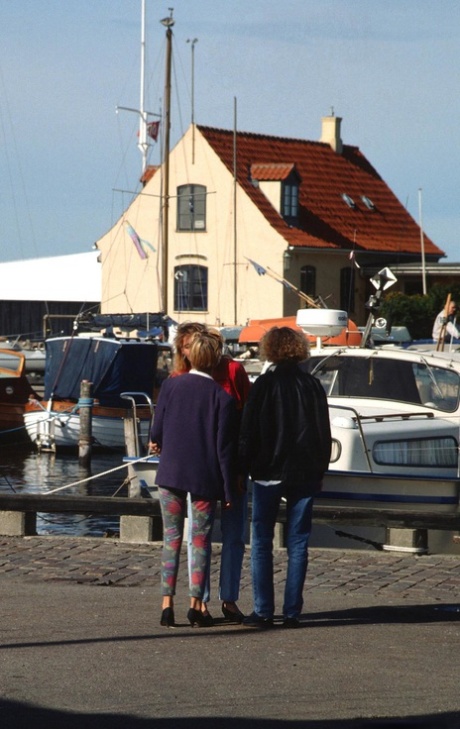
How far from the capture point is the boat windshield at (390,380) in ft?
49.9

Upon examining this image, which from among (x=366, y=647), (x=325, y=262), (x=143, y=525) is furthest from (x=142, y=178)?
(x=366, y=647)

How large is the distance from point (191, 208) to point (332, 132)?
10.7 meters

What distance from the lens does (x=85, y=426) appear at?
30719mm

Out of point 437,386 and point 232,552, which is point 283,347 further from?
point 437,386

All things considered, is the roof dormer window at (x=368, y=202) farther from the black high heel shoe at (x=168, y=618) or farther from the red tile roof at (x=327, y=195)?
the black high heel shoe at (x=168, y=618)

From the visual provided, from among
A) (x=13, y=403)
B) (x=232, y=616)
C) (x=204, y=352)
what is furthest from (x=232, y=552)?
(x=13, y=403)

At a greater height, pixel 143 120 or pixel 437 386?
pixel 143 120

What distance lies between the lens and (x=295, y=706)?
253 inches

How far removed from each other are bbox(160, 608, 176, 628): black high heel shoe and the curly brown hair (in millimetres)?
1683

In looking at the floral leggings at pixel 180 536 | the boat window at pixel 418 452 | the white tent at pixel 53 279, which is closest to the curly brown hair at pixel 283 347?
the floral leggings at pixel 180 536

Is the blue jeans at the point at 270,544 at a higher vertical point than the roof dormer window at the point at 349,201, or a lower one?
lower

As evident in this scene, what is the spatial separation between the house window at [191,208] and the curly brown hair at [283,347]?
46.6 m

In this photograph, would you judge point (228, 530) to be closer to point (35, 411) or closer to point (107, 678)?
point (107, 678)

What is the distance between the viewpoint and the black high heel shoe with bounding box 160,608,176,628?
841 centimetres
